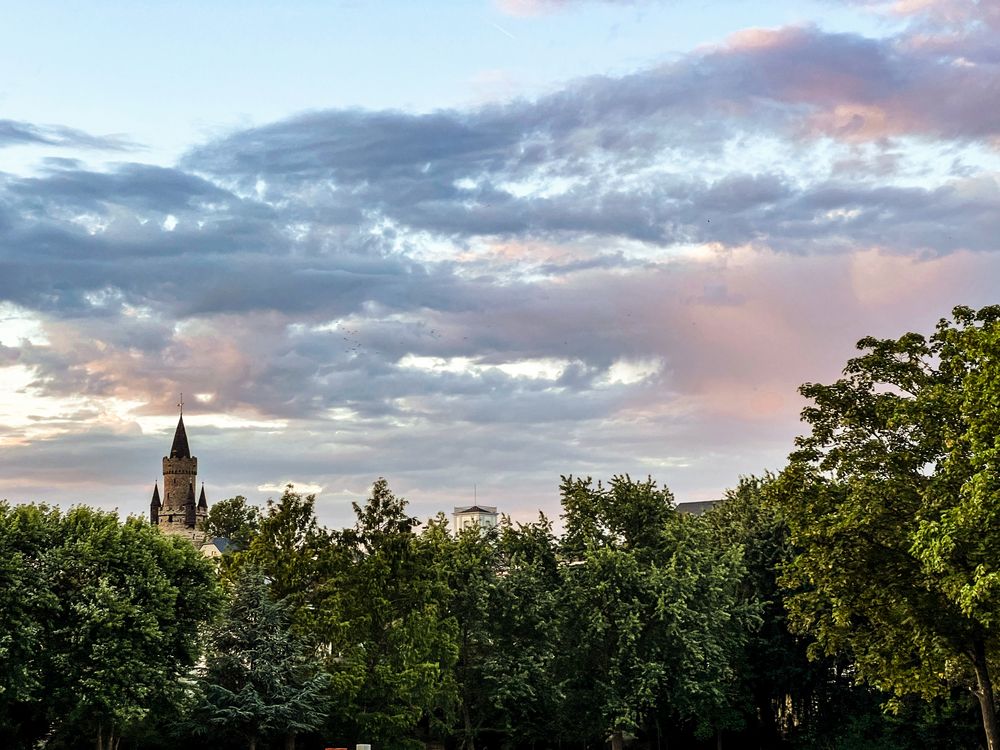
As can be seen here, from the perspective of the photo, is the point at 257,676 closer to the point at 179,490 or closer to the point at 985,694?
the point at 985,694

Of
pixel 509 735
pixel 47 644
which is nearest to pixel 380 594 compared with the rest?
pixel 509 735

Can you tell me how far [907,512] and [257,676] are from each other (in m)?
30.2

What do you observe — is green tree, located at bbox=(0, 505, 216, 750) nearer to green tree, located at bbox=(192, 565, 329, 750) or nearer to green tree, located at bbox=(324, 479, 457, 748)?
green tree, located at bbox=(192, 565, 329, 750)

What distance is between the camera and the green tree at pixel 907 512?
3284 cm

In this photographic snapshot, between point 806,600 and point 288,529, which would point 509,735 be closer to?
point 288,529

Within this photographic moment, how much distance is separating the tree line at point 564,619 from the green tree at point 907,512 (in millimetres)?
104

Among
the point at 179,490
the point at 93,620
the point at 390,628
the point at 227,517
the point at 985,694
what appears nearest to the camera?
the point at 985,694

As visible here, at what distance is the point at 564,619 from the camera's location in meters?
59.1

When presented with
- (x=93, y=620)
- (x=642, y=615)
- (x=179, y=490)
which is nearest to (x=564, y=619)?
(x=642, y=615)

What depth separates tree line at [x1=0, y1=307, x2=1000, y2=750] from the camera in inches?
1518

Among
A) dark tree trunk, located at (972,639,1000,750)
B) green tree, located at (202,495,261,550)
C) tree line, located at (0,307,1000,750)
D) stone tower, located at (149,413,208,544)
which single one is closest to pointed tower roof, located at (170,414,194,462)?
stone tower, located at (149,413,208,544)

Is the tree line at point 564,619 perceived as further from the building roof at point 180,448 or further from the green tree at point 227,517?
the building roof at point 180,448

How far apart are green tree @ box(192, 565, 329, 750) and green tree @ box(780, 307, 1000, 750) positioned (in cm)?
2336

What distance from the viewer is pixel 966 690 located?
54.3 metres
